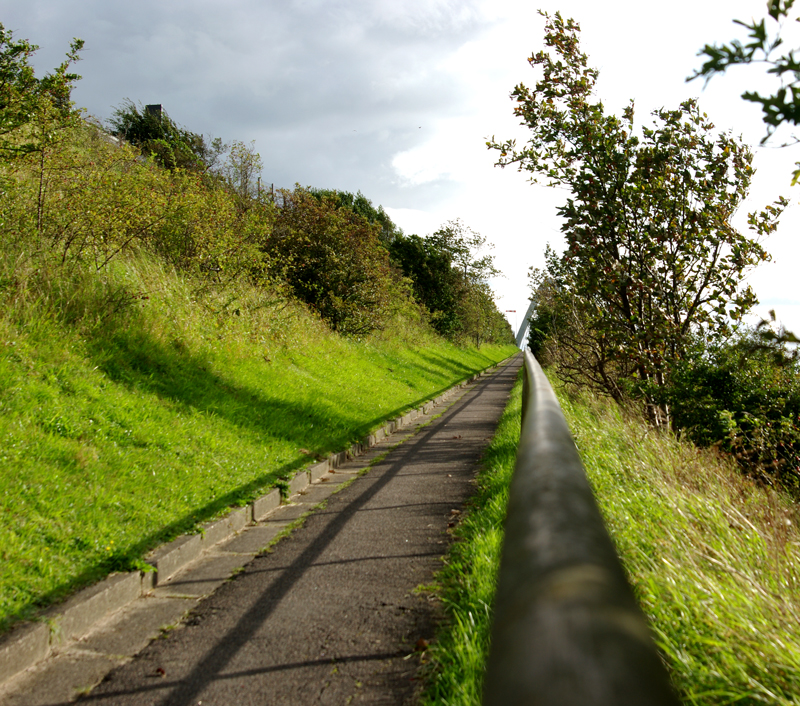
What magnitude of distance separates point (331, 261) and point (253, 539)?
12.7 meters

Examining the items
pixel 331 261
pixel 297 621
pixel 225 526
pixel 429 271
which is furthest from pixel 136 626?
pixel 429 271

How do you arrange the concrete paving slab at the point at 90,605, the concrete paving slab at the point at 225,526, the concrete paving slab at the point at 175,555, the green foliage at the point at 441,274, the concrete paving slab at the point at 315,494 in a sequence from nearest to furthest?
the concrete paving slab at the point at 90,605
the concrete paving slab at the point at 175,555
the concrete paving slab at the point at 225,526
the concrete paving slab at the point at 315,494
the green foliage at the point at 441,274

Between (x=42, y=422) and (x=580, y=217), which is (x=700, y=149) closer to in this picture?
(x=580, y=217)

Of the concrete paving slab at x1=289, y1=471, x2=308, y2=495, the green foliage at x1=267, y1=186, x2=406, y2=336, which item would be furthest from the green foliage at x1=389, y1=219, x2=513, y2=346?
the concrete paving slab at x1=289, y1=471, x2=308, y2=495

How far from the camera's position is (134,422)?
241 inches

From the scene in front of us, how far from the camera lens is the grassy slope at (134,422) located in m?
4.10

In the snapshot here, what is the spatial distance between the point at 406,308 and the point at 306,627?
21.3m

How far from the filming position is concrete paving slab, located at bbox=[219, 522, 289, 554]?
4.92 meters

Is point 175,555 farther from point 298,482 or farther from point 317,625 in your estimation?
point 298,482

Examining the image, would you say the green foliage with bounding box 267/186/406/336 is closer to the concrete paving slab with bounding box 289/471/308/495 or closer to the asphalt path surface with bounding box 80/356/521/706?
the concrete paving slab with bounding box 289/471/308/495

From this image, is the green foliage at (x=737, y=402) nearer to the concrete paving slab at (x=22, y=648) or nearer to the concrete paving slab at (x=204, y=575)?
the concrete paving slab at (x=204, y=575)

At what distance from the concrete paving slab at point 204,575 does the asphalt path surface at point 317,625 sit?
11 centimetres

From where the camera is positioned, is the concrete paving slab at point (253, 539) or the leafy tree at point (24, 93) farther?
the leafy tree at point (24, 93)

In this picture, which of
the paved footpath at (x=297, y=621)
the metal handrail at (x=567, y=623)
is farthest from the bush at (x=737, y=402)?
the metal handrail at (x=567, y=623)
